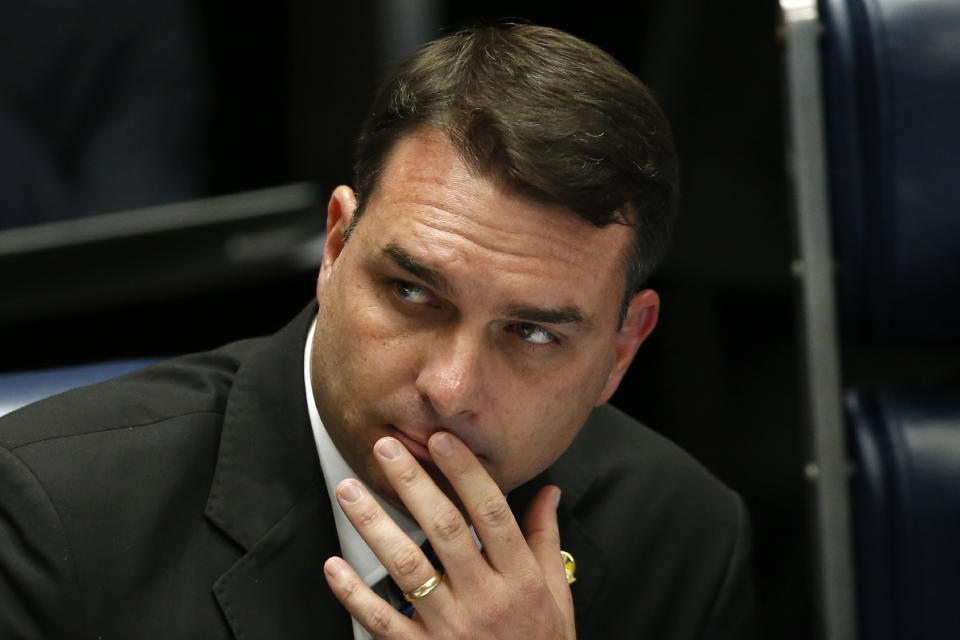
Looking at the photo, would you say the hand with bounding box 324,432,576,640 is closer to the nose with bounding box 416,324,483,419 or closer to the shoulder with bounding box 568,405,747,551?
the nose with bounding box 416,324,483,419

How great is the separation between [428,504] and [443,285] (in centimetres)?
19

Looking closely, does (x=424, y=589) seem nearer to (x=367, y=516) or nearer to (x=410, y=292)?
(x=367, y=516)

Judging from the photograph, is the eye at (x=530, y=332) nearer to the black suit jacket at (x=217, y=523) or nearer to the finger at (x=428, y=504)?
the finger at (x=428, y=504)

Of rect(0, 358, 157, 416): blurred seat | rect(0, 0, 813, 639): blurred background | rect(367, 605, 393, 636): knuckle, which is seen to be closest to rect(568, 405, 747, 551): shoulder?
rect(367, 605, 393, 636): knuckle

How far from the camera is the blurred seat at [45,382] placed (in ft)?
3.93

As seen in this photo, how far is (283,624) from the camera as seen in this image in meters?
1.14

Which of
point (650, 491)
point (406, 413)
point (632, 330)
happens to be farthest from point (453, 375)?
point (650, 491)

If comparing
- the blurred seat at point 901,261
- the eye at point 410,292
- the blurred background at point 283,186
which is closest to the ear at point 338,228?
the eye at point 410,292

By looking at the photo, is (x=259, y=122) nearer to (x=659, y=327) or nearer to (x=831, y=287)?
(x=659, y=327)

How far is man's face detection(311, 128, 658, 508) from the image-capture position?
1067 millimetres

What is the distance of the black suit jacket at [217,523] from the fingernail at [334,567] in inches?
4.1

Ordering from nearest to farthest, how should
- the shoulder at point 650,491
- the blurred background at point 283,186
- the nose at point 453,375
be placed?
the nose at point 453,375
the shoulder at point 650,491
the blurred background at point 283,186

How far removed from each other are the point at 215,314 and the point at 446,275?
1408 millimetres

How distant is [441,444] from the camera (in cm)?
106
